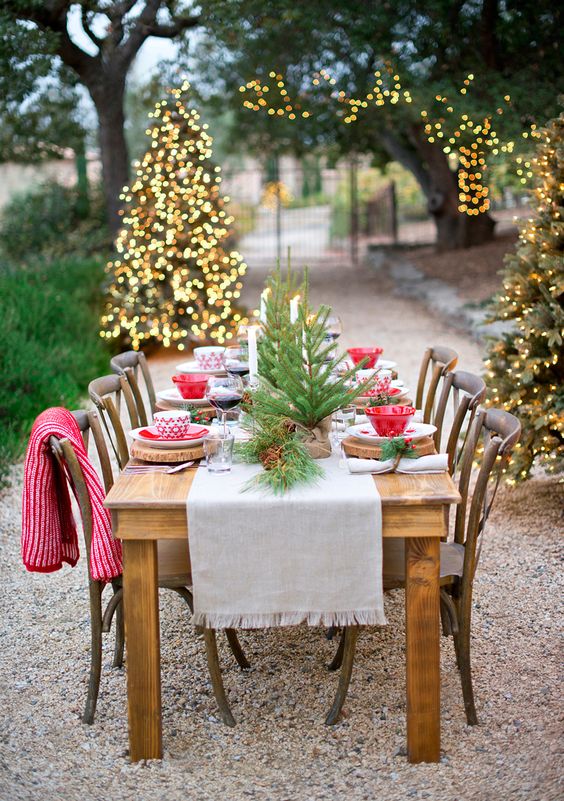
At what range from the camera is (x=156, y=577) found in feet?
9.53

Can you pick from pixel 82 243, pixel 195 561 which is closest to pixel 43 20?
pixel 82 243

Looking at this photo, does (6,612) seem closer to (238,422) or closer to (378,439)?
(238,422)

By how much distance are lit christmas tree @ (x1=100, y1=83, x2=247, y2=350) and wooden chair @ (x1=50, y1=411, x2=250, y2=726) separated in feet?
18.8

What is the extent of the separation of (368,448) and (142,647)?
0.94 metres

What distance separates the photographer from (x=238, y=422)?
3512 millimetres

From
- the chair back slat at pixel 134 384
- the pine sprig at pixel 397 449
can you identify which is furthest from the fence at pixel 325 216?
the pine sprig at pixel 397 449

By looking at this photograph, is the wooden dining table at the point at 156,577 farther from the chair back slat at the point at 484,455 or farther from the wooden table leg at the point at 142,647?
the chair back slat at the point at 484,455

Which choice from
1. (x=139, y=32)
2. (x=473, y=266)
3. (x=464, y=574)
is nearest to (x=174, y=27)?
(x=139, y=32)

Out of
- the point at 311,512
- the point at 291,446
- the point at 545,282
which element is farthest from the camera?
the point at 545,282

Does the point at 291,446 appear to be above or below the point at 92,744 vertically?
above

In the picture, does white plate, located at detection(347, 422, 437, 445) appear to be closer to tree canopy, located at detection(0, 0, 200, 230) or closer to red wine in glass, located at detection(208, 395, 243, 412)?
red wine in glass, located at detection(208, 395, 243, 412)

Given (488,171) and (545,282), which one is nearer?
(545,282)

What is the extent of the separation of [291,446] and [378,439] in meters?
0.31

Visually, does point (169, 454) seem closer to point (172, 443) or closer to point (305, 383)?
point (172, 443)
